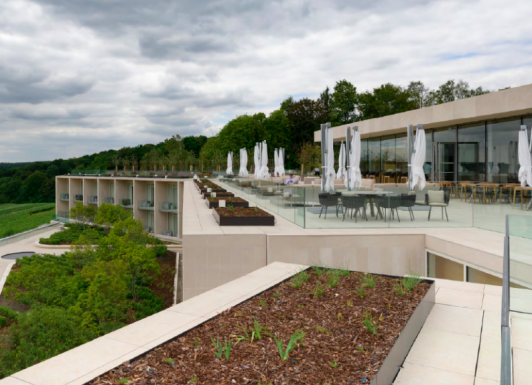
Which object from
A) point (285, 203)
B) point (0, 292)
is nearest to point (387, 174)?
point (285, 203)

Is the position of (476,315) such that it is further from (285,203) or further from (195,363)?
(285,203)

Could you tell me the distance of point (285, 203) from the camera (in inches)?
468

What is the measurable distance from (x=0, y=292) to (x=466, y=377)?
23.1 meters

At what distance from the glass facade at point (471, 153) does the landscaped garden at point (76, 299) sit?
→ 1531cm

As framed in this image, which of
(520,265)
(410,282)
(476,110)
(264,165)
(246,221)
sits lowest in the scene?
(410,282)

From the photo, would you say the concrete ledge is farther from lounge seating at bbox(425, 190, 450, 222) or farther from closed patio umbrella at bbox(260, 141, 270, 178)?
closed patio umbrella at bbox(260, 141, 270, 178)

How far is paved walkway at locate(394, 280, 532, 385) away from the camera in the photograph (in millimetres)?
3521

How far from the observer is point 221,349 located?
349cm

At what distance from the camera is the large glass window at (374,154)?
97.8 ft

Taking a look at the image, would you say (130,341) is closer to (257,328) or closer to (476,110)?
(257,328)

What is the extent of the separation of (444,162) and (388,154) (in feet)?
21.1

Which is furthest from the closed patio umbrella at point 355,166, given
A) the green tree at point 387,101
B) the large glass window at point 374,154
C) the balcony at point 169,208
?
the green tree at point 387,101

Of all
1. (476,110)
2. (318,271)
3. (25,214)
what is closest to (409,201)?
(318,271)

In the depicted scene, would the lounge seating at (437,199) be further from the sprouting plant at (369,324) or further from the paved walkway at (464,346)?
the sprouting plant at (369,324)
